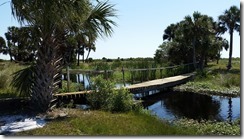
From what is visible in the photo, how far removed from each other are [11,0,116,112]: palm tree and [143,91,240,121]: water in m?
4.12

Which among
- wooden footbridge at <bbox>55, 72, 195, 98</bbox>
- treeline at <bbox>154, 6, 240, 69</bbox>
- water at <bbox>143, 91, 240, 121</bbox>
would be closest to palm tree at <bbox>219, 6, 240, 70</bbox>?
treeline at <bbox>154, 6, 240, 69</bbox>

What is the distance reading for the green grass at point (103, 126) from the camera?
259 inches

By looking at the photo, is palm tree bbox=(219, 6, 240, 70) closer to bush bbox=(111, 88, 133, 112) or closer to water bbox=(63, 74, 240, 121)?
water bbox=(63, 74, 240, 121)

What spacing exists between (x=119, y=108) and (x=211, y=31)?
2224 cm

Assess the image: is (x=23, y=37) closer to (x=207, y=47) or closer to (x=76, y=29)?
(x=76, y=29)

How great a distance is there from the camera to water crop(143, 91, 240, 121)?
1135 cm

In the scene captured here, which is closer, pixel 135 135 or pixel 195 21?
pixel 135 135

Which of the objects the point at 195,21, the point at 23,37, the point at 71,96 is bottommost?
the point at 71,96

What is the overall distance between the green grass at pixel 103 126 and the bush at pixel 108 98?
2.06ft

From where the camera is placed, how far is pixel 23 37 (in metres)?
8.92

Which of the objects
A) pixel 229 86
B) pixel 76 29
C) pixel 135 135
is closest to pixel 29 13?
pixel 76 29

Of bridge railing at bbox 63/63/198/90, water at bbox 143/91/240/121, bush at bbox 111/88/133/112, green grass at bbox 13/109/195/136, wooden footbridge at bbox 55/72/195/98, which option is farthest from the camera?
bridge railing at bbox 63/63/198/90

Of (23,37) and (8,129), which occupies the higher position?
(23,37)

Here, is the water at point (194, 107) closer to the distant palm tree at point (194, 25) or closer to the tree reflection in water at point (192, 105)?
the tree reflection in water at point (192, 105)
